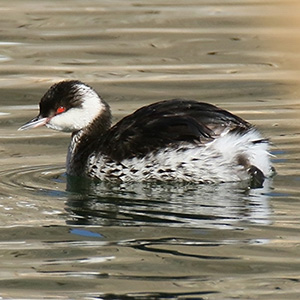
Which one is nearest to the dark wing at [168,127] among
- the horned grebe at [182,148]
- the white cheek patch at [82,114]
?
the horned grebe at [182,148]

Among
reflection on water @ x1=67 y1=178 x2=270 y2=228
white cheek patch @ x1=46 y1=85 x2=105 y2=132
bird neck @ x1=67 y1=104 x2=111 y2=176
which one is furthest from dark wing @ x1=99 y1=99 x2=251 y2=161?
white cheek patch @ x1=46 y1=85 x2=105 y2=132

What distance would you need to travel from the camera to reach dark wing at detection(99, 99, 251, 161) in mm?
7688

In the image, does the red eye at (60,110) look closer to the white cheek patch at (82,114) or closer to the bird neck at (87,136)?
the white cheek patch at (82,114)

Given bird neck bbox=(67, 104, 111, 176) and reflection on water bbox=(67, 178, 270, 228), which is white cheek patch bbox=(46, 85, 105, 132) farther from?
reflection on water bbox=(67, 178, 270, 228)

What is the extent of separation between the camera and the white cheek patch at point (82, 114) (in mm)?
8430

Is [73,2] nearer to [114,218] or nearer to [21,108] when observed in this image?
[21,108]

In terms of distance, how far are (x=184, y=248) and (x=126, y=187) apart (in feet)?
5.77

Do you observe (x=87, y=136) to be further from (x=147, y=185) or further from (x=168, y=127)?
(x=168, y=127)

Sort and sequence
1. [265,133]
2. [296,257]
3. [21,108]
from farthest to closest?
[21,108] → [265,133] → [296,257]

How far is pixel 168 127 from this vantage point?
7.75 m

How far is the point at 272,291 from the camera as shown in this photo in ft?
18.0

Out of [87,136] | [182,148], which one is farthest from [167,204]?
[87,136]

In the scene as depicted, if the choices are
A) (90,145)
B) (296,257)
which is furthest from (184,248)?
(90,145)

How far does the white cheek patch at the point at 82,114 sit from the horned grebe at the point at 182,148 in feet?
1.27
